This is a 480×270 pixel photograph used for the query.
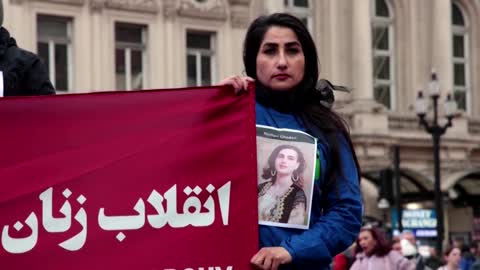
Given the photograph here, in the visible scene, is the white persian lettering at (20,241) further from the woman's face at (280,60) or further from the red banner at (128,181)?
the woman's face at (280,60)

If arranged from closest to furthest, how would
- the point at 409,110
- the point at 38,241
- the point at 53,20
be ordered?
1. the point at 38,241
2. the point at 53,20
3. the point at 409,110

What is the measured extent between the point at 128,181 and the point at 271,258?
1.62 feet

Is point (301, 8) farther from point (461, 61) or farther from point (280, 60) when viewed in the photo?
point (280, 60)

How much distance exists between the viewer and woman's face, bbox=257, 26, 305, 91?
4.18 m

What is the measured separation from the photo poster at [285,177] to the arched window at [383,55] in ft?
131

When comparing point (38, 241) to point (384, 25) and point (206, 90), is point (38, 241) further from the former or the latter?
point (384, 25)

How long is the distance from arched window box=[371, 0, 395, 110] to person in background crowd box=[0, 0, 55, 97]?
39.6 m

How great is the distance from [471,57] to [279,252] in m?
43.0

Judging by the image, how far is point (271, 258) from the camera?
3.96 m

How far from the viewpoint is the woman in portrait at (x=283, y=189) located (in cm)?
412

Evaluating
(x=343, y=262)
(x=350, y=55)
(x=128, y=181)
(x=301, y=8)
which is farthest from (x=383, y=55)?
(x=128, y=181)

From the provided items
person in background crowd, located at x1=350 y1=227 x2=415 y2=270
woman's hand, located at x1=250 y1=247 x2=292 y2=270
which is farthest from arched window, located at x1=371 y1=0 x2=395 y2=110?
woman's hand, located at x1=250 y1=247 x2=292 y2=270

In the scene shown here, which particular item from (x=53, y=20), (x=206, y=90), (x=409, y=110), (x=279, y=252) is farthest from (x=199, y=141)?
(x=409, y=110)

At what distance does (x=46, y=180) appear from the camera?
4027 millimetres
